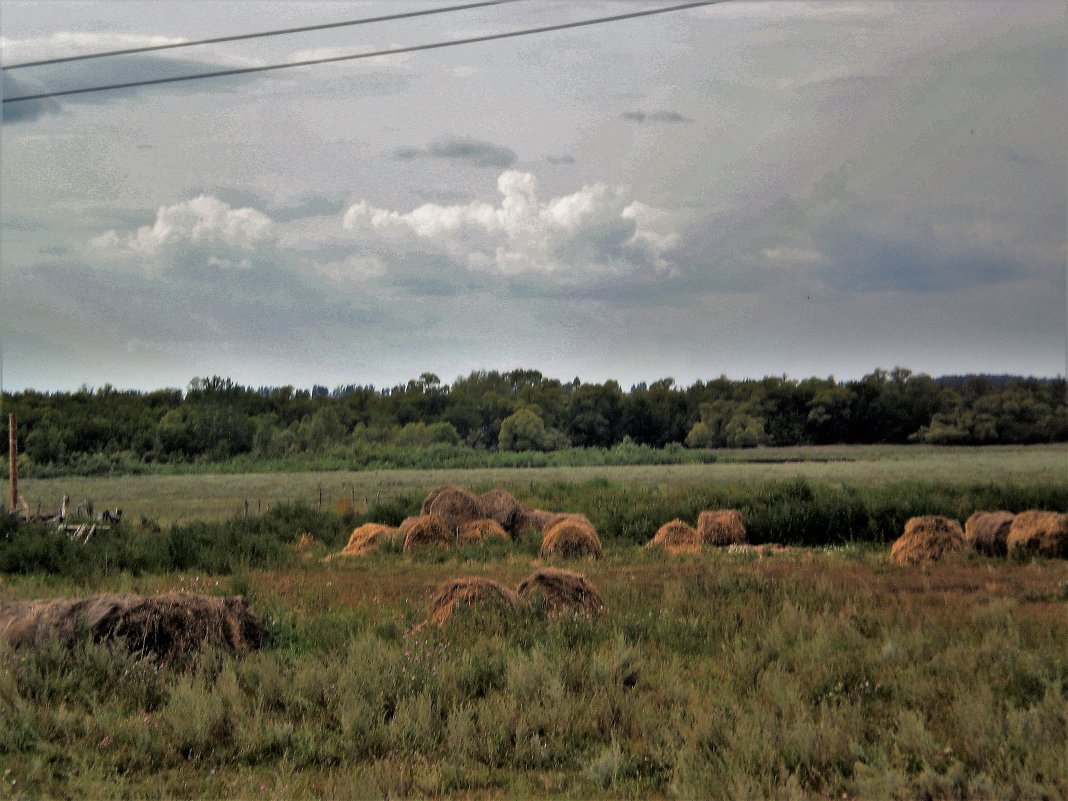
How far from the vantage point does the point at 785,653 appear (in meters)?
10.3

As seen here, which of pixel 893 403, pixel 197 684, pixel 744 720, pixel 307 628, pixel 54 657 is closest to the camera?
pixel 744 720

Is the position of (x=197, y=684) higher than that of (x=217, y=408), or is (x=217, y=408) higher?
(x=217, y=408)

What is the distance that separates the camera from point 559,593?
39.2 feet

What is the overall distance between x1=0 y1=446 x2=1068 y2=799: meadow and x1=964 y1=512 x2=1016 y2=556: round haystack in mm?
2638

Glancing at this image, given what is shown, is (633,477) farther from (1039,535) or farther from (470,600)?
(470,600)

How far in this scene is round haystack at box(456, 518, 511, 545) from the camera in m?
20.3

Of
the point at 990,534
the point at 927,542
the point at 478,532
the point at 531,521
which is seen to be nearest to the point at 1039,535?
the point at 990,534

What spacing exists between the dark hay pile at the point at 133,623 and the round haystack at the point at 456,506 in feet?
34.8

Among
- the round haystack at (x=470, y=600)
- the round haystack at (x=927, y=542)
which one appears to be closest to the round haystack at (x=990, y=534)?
the round haystack at (x=927, y=542)

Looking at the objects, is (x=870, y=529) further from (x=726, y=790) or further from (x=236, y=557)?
(x=726, y=790)

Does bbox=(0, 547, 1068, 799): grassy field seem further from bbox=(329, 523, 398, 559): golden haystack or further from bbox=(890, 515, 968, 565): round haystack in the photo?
bbox=(329, 523, 398, 559): golden haystack

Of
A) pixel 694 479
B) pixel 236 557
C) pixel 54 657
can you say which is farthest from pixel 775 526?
pixel 54 657

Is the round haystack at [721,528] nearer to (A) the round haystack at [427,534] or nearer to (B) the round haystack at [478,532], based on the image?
(B) the round haystack at [478,532]

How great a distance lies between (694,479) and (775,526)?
7.90 m
